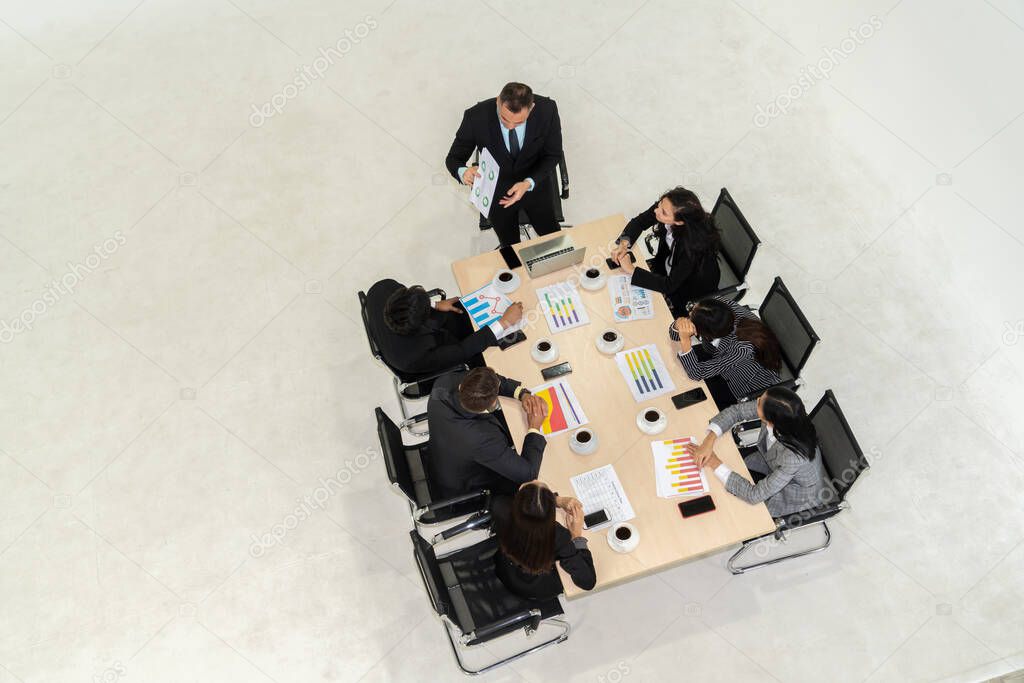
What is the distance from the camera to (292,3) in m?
6.82

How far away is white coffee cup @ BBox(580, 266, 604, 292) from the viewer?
4.41 metres

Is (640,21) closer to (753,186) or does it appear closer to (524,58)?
(524,58)

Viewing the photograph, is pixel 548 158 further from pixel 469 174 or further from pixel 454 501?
pixel 454 501

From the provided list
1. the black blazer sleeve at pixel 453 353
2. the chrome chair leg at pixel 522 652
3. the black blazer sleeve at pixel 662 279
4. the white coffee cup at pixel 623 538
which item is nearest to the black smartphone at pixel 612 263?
the black blazer sleeve at pixel 662 279

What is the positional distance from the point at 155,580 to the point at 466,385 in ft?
8.52

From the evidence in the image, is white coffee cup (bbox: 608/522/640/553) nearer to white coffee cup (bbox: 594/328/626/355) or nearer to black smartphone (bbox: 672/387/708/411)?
black smartphone (bbox: 672/387/708/411)

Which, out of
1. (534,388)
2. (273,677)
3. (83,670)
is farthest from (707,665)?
(83,670)

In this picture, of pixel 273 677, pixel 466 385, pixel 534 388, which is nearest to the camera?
pixel 466 385

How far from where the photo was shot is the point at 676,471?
3867 mm

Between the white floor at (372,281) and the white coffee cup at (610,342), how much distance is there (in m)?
1.46

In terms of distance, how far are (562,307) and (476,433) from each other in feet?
3.31

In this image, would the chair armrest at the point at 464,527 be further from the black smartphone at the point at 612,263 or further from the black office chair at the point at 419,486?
the black smartphone at the point at 612,263

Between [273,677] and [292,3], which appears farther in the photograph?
[292,3]

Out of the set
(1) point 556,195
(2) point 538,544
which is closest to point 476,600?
(2) point 538,544
